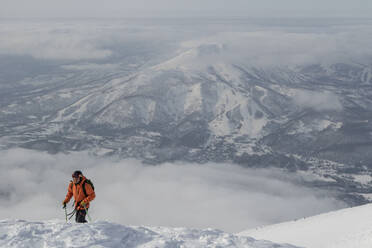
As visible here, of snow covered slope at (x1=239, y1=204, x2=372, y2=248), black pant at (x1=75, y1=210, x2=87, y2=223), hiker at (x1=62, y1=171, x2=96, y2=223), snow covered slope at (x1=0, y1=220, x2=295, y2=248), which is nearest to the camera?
snow covered slope at (x1=0, y1=220, x2=295, y2=248)

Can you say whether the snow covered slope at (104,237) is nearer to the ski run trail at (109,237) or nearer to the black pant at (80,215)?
the ski run trail at (109,237)

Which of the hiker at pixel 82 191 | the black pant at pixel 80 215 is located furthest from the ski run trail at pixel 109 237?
the black pant at pixel 80 215

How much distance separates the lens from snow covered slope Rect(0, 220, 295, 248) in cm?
2383

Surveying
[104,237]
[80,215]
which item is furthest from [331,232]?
[80,215]

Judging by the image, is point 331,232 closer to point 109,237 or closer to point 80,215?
point 109,237

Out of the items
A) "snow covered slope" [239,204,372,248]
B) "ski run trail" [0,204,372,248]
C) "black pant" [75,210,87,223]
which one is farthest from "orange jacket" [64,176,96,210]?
"snow covered slope" [239,204,372,248]

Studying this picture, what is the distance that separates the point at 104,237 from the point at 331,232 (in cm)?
2919

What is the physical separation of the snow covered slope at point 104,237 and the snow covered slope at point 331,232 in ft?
43.0

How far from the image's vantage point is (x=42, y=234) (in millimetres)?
24844

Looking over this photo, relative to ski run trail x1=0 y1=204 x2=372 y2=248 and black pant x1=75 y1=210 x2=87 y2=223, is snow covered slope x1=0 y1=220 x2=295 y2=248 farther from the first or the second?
black pant x1=75 y1=210 x2=87 y2=223

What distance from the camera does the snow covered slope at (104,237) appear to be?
78.2 ft

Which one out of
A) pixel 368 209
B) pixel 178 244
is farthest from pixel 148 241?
pixel 368 209

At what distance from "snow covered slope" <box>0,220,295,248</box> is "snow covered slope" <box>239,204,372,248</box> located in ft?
43.0

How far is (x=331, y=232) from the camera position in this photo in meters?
42.4
